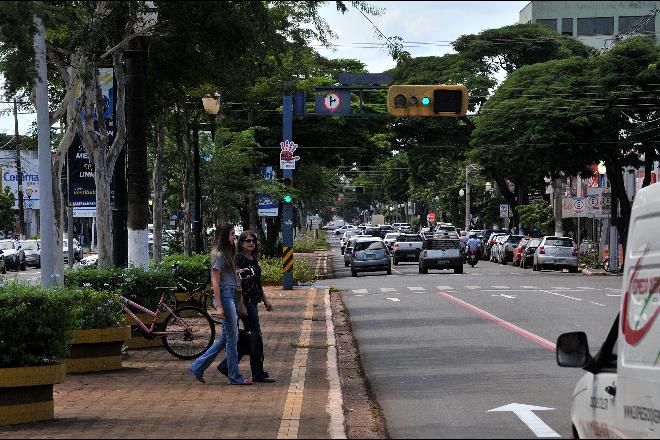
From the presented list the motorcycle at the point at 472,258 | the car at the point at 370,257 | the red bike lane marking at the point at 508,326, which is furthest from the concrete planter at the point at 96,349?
the motorcycle at the point at 472,258

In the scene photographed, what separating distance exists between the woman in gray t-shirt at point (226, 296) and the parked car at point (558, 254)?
130 ft

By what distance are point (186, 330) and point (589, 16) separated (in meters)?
81.5

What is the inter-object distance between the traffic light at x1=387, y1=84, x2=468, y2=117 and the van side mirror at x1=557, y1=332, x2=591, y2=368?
79.2ft

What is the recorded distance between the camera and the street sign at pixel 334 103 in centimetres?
3834

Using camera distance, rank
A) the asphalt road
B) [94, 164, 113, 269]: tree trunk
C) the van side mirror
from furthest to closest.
A: 1. [94, 164, 113, 269]: tree trunk
2. the asphalt road
3. the van side mirror

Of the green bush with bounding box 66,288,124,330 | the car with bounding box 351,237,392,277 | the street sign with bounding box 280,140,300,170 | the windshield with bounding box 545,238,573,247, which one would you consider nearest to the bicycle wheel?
the green bush with bounding box 66,288,124,330

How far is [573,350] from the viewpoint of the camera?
22.5 ft

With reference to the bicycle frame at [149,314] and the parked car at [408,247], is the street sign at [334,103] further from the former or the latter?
the parked car at [408,247]

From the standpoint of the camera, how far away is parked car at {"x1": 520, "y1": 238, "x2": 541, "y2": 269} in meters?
58.1

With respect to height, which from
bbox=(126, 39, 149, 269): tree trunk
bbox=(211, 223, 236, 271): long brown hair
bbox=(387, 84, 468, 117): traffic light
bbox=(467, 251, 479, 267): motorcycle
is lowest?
bbox=(467, 251, 479, 267): motorcycle

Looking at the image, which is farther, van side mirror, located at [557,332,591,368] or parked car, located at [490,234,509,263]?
parked car, located at [490,234,509,263]

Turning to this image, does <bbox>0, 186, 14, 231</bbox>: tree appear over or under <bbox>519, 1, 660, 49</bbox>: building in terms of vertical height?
under

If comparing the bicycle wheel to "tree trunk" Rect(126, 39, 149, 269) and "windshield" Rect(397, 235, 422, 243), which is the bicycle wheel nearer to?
"tree trunk" Rect(126, 39, 149, 269)

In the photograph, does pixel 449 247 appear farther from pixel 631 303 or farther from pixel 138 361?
pixel 631 303
